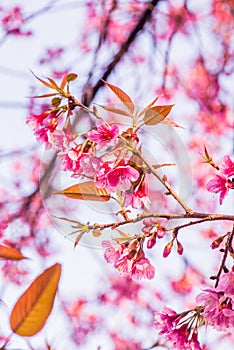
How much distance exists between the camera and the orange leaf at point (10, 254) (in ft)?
3.01

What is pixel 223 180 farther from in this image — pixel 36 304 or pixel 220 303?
pixel 36 304

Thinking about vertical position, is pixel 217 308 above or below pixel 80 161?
below

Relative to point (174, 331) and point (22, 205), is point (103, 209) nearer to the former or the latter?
point (174, 331)

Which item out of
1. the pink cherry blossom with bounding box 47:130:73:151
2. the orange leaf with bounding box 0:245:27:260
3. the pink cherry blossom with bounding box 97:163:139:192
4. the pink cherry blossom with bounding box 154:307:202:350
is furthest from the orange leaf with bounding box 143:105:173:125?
the orange leaf with bounding box 0:245:27:260

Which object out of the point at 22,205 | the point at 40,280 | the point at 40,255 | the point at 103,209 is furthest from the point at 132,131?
the point at 40,255

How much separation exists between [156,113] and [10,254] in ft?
2.28

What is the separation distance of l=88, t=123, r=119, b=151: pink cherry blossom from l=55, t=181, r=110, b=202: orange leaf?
0.11m

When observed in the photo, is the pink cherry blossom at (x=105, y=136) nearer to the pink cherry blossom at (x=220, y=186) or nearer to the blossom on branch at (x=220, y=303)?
the pink cherry blossom at (x=220, y=186)

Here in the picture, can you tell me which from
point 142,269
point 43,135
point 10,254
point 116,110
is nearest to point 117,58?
point 43,135

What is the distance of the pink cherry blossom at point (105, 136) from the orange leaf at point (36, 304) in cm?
63

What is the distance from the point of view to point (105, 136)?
1.49 metres

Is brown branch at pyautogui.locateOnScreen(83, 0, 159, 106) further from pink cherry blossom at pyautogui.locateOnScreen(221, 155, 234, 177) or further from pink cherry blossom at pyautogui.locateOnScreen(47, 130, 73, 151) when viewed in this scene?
pink cherry blossom at pyautogui.locateOnScreen(221, 155, 234, 177)

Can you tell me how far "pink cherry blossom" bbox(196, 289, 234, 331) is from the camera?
1.34m

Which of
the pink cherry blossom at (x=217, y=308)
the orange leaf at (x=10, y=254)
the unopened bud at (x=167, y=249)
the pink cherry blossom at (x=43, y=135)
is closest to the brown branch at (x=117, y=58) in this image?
the pink cherry blossom at (x=43, y=135)
